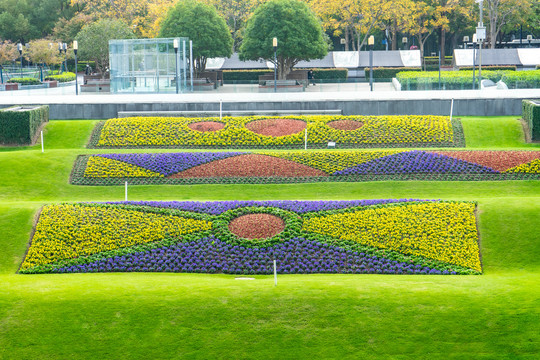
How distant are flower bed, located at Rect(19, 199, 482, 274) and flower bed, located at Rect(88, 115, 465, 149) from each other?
8.68 metres

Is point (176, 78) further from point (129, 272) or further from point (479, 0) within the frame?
point (129, 272)

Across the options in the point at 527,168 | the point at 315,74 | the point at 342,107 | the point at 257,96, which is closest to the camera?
the point at 527,168

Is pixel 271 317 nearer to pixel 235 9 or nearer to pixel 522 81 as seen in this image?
pixel 522 81

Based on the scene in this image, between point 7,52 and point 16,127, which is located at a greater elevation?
point 7,52

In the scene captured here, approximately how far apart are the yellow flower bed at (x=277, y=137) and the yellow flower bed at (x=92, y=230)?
9.57 metres

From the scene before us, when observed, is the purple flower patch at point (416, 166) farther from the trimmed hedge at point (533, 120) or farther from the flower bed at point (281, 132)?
the trimmed hedge at point (533, 120)

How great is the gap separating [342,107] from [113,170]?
1332 centimetres

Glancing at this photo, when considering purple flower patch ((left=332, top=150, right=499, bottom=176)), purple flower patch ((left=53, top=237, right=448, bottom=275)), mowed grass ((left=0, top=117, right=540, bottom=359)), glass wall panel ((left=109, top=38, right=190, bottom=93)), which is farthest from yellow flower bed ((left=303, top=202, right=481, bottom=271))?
glass wall panel ((left=109, top=38, right=190, bottom=93))

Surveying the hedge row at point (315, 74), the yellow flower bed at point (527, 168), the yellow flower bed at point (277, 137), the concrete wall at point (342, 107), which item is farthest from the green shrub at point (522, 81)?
the hedge row at point (315, 74)

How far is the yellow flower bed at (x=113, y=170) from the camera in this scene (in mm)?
22562

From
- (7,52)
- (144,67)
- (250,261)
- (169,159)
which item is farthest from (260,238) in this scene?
(7,52)

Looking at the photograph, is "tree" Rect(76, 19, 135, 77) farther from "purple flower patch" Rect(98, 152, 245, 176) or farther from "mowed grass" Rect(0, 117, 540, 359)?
"mowed grass" Rect(0, 117, 540, 359)

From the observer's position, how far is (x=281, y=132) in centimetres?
2766

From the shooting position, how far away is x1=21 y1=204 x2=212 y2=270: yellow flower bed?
52.7 ft
